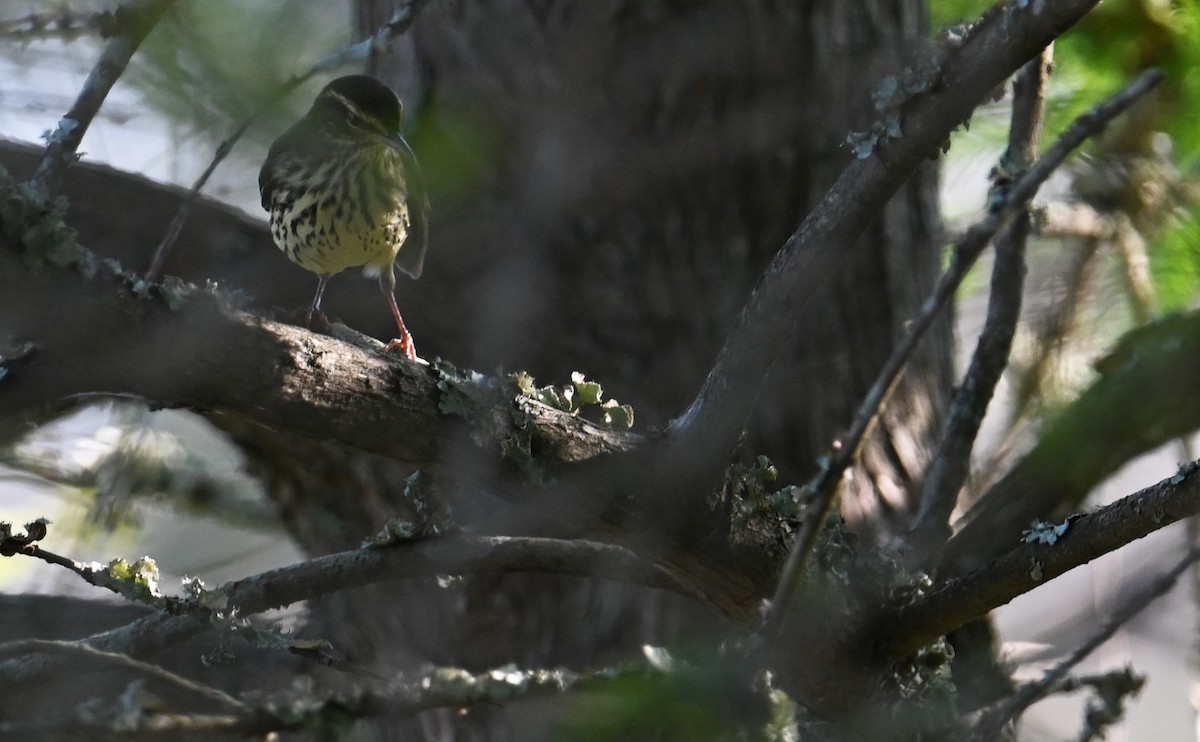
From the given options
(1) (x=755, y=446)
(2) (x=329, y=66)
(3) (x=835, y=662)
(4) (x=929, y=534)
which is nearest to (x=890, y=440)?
(1) (x=755, y=446)

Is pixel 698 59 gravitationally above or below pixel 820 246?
above

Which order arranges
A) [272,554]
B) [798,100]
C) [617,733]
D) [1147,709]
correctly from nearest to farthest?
[617,733]
[798,100]
[272,554]
[1147,709]

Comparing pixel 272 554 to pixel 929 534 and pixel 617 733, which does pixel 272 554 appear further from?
pixel 617 733

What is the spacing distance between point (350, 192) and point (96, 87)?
4.57ft

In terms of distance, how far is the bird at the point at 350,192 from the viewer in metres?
2.62

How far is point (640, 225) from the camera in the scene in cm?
265

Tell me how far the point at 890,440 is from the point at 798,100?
80cm

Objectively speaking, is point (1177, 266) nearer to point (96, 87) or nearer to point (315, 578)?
point (315, 578)

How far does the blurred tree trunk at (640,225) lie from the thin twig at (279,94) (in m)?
0.93

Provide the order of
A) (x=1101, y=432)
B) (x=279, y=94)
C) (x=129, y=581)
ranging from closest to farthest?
(x=279, y=94) → (x=129, y=581) → (x=1101, y=432)

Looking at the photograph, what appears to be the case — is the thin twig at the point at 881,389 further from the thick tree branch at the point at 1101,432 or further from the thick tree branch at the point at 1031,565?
the thick tree branch at the point at 1101,432

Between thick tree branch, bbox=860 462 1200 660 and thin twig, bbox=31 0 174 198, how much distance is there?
1249 millimetres

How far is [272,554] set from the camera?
4.89m

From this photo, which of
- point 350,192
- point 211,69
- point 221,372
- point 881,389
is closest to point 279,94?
point 211,69
